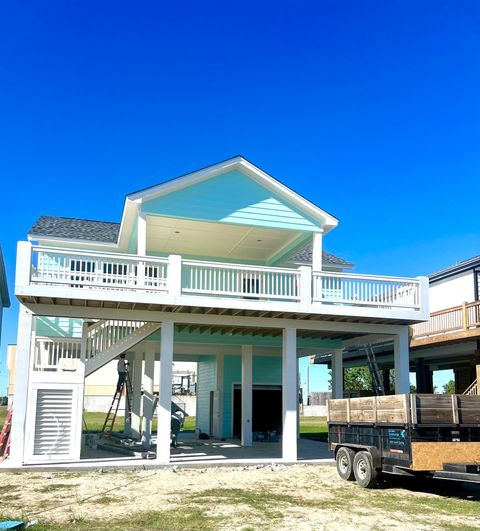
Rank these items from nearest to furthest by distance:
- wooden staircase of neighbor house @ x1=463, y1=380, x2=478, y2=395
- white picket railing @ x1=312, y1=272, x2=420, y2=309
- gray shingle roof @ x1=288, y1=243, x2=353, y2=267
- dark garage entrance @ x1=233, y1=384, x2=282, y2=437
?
1. white picket railing @ x1=312, y1=272, x2=420, y2=309
2. wooden staircase of neighbor house @ x1=463, y1=380, x2=478, y2=395
3. gray shingle roof @ x1=288, y1=243, x2=353, y2=267
4. dark garage entrance @ x1=233, y1=384, x2=282, y2=437

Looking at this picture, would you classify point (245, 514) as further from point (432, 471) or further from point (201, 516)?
point (432, 471)

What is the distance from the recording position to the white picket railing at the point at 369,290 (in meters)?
17.0

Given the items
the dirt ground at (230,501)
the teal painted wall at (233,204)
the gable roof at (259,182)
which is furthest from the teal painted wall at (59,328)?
the dirt ground at (230,501)

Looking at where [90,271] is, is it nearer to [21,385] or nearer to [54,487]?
[21,385]

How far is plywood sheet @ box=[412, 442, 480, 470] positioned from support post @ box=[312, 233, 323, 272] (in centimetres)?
774

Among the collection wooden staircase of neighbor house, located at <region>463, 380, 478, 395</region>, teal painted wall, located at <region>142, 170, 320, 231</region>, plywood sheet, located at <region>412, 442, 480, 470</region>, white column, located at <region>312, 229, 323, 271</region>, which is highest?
teal painted wall, located at <region>142, 170, 320, 231</region>

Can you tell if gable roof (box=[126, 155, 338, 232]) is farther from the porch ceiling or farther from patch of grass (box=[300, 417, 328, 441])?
patch of grass (box=[300, 417, 328, 441])

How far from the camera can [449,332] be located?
2089 centimetres

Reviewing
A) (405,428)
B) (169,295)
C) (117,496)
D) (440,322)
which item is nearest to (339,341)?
(440,322)

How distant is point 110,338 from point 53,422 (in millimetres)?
2558

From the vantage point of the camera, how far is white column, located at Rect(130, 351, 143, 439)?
21.7 m

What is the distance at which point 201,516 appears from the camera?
374 inches

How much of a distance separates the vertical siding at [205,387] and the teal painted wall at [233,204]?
902cm

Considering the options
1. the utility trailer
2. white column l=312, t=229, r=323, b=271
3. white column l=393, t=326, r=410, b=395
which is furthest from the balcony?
the utility trailer
